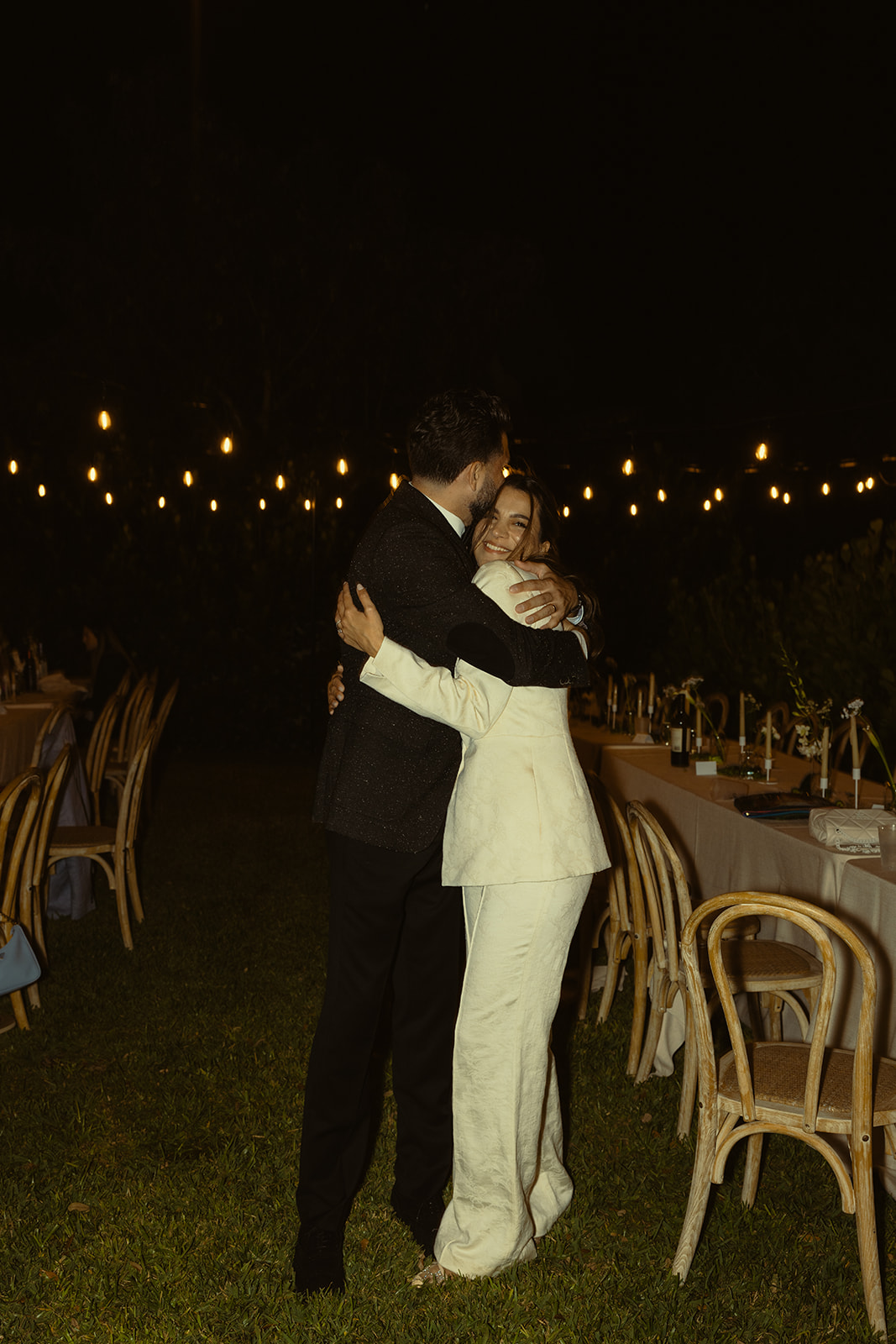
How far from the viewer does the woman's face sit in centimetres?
233

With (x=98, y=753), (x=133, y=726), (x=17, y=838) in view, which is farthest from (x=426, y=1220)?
(x=133, y=726)

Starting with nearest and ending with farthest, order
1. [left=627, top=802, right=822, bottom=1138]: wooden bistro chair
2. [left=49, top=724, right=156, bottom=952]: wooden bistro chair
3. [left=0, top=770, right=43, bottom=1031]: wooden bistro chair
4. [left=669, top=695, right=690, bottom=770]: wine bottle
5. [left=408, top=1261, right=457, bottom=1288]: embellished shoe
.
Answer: [left=408, top=1261, right=457, bottom=1288]: embellished shoe, [left=627, top=802, right=822, bottom=1138]: wooden bistro chair, [left=0, top=770, right=43, bottom=1031]: wooden bistro chair, [left=49, top=724, right=156, bottom=952]: wooden bistro chair, [left=669, top=695, right=690, bottom=770]: wine bottle

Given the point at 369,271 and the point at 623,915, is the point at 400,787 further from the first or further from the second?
the point at 369,271

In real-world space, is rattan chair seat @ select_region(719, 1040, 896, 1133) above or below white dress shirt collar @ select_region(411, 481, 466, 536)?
below

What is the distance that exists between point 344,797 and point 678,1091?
184cm

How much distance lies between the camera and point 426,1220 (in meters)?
2.53

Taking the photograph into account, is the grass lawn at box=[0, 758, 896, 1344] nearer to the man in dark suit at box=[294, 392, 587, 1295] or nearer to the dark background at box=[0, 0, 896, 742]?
the man in dark suit at box=[294, 392, 587, 1295]

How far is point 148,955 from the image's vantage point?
4820 millimetres

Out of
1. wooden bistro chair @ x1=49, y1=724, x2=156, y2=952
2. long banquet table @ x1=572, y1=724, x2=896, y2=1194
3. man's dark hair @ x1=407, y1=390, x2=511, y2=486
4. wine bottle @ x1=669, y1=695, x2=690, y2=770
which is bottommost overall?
wooden bistro chair @ x1=49, y1=724, x2=156, y2=952

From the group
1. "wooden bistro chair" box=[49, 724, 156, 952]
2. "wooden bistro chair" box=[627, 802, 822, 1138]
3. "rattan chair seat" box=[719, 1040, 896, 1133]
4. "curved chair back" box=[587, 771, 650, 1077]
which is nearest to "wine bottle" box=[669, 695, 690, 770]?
"curved chair back" box=[587, 771, 650, 1077]

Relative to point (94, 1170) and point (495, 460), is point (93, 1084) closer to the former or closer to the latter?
point (94, 1170)

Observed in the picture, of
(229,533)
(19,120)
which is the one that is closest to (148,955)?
(229,533)

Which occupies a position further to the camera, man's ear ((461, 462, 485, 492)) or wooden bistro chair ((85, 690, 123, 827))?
wooden bistro chair ((85, 690, 123, 827))

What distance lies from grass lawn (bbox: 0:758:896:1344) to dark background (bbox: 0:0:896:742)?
A: 653 cm
